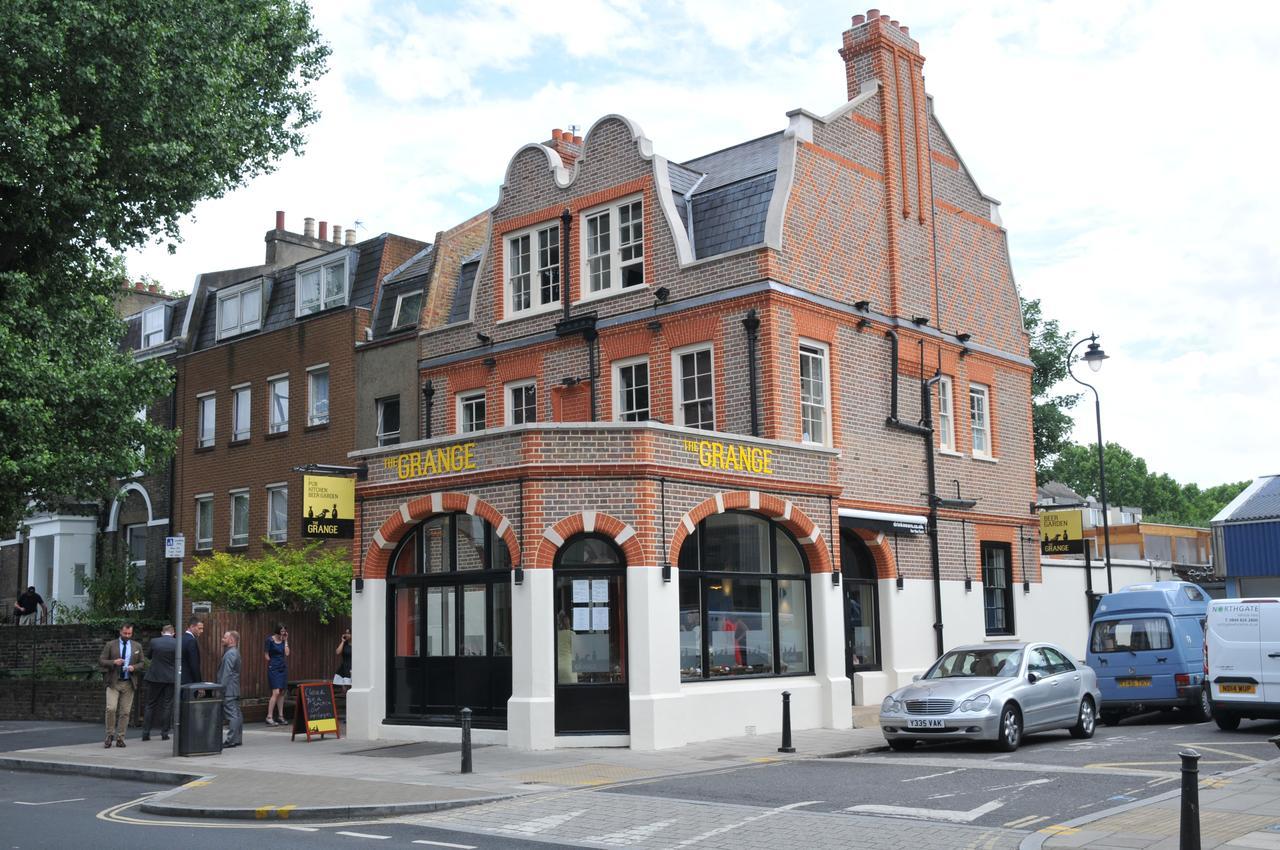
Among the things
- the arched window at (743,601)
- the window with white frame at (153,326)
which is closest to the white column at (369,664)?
the arched window at (743,601)

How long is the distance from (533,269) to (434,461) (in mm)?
6898

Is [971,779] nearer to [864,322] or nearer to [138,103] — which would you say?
[864,322]

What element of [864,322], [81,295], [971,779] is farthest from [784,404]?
[81,295]

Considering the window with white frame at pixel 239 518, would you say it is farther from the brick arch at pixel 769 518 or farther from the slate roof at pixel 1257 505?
the slate roof at pixel 1257 505

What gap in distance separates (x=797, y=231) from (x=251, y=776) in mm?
13019

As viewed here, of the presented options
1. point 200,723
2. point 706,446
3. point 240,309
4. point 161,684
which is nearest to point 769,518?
point 706,446

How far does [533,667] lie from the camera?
18.1m

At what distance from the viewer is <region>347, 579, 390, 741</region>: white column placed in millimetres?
20281

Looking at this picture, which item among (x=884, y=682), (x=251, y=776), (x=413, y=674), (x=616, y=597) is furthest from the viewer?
(x=884, y=682)

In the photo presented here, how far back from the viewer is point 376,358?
1151 inches

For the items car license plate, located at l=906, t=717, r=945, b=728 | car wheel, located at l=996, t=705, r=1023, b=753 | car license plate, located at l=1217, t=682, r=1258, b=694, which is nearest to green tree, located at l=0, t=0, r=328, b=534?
car license plate, located at l=906, t=717, r=945, b=728

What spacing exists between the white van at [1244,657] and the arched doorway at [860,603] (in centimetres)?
663

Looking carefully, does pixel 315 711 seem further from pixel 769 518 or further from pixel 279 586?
pixel 769 518

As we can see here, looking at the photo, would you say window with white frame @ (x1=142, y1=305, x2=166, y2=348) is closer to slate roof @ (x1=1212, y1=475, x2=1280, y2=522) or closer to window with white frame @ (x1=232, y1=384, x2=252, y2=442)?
window with white frame @ (x1=232, y1=384, x2=252, y2=442)
